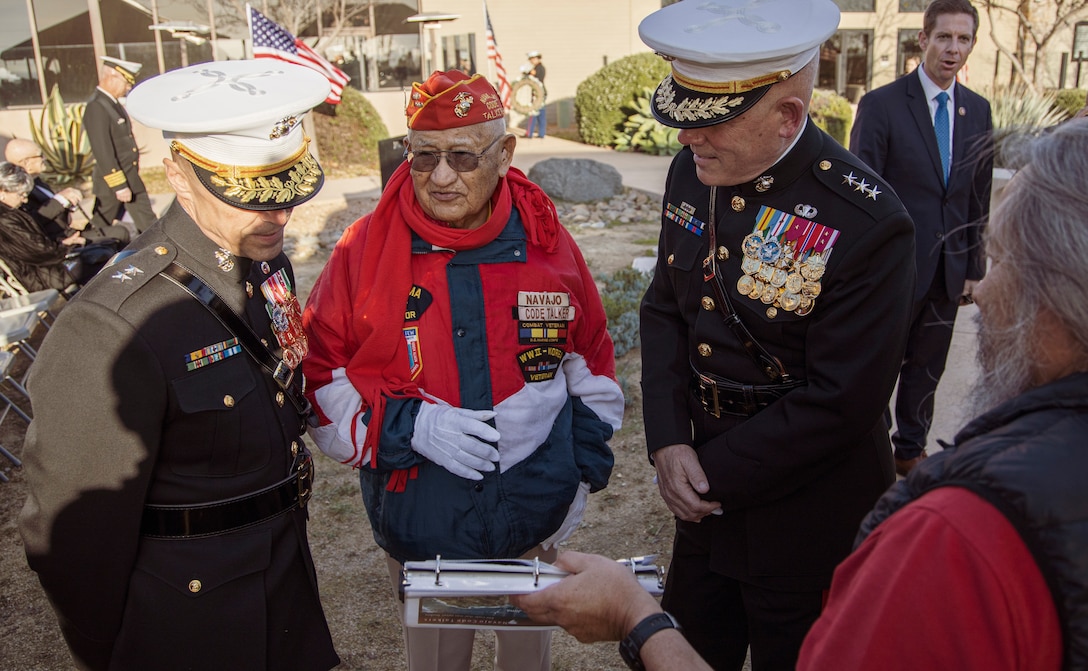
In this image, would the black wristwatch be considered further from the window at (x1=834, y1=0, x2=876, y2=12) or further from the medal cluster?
the window at (x1=834, y1=0, x2=876, y2=12)

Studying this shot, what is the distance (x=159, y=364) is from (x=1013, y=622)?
5.76 ft

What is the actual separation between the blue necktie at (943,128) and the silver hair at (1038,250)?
3.47m

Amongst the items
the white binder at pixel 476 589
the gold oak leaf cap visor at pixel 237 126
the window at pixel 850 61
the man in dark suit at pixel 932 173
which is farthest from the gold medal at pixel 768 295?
the window at pixel 850 61

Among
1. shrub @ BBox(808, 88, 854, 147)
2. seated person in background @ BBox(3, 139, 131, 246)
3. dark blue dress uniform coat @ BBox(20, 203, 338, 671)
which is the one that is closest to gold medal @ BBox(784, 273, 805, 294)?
dark blue dress uniform coat @ BBox(20, 203, 338, 671)

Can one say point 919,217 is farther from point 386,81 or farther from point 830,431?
point 386,81

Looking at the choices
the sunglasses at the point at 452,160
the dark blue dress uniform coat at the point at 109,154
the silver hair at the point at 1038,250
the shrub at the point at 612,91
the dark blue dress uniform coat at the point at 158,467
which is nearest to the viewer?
the silver hair at the point at 1038,250

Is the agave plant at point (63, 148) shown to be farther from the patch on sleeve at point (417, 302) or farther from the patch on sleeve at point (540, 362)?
the patch on sleeve at point (540, 362)

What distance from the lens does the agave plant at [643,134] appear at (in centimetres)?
1773

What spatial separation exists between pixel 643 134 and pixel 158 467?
17035 mm

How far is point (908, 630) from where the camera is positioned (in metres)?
1.16

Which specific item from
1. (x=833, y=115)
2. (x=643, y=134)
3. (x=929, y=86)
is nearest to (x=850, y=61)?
(x=643, y=134)

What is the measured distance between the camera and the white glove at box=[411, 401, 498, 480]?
249 centimetres

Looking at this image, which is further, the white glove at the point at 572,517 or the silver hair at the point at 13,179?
the silver hair at the point at 13,179

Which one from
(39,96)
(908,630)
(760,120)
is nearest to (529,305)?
(760,120)
